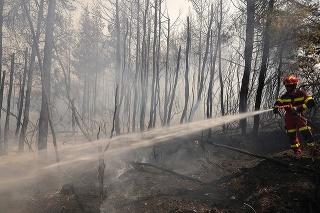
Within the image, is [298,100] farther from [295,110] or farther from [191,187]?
[191,187]

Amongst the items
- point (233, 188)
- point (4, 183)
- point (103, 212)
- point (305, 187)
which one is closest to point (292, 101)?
point (305, 187)

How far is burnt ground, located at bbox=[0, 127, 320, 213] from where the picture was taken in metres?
4.05

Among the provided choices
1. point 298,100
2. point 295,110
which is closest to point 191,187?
point 295,110

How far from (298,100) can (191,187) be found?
3241mm

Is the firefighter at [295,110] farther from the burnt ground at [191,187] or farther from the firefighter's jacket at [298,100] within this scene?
the burnt ground at [191,187]

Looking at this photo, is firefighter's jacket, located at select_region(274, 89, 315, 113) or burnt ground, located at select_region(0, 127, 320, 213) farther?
firefighter's jacket, located at select_region(274, 89, 315, 113)

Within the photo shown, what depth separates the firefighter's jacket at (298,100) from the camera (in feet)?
16.9

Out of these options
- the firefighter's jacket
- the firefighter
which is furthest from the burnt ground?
the firefighter's jacket

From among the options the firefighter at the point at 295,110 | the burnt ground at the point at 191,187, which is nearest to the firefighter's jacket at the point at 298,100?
the firefighter at the point at 295,110

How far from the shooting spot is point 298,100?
17.8 feet

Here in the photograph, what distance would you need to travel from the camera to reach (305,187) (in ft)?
13.3

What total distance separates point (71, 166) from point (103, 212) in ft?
12.9

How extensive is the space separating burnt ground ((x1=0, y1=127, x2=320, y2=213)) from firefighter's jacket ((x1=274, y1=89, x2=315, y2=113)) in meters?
1.18

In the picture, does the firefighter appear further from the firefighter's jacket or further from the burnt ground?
the burnt ground
